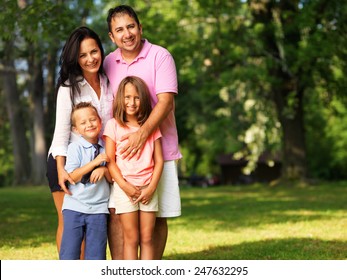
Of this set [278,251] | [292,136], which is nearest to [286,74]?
[292,136]

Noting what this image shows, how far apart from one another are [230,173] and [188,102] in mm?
25128

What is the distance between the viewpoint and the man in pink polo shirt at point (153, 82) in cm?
566

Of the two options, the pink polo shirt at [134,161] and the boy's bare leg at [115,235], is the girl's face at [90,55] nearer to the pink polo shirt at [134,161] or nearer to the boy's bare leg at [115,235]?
the pink polo shirt at [134,161]

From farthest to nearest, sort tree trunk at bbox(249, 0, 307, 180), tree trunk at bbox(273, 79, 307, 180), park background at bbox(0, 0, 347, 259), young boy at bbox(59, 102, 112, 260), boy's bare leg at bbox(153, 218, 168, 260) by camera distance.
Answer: tree trunk at bbox(273, 79, 307, 180), tree trunk at bbox(249, 0, 307, 180), park background at bbox(0, 0, 347, 259), boy's bare leg at bbox(153, 218, 168, 260), young boy at bbox(59, 102, 112, 260)

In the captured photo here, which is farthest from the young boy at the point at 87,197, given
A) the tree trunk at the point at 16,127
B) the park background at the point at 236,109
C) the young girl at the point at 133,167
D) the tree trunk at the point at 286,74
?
the tree trunk at the point at 16,127

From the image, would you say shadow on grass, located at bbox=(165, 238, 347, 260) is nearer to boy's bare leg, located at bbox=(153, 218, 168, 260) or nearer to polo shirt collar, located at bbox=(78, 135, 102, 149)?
boy's bare leg, located at bbox=(153, 218, 168, 260)

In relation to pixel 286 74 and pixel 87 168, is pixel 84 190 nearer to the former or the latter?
pixel 87 168

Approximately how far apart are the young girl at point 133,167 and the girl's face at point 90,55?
33 centimetres

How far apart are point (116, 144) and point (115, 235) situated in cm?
82

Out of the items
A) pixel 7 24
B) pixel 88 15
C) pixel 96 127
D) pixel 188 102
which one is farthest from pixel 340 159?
pixel 96 127

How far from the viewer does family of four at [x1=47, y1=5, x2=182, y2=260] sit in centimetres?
550

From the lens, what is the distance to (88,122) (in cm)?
564

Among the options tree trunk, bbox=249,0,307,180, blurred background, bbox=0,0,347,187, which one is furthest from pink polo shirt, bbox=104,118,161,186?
tree trunk, bbox=249,0,307,180

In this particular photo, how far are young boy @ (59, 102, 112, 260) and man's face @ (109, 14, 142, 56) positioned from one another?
0.57 metres
